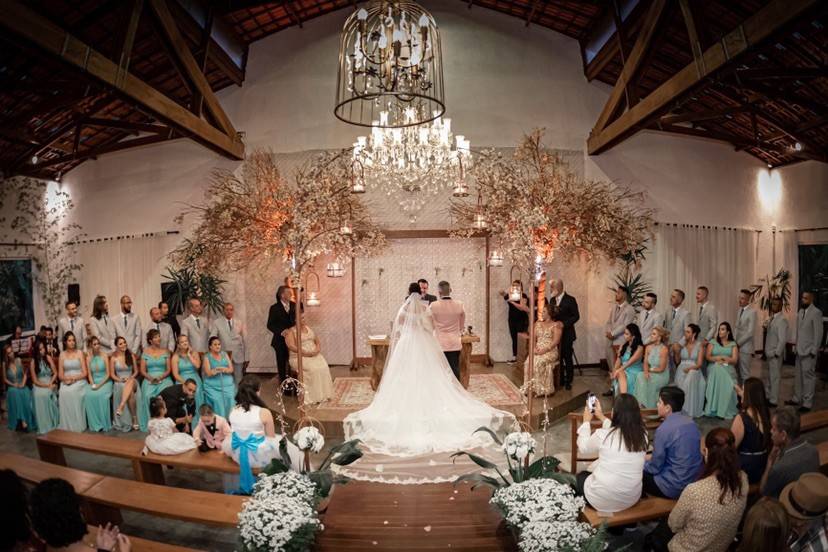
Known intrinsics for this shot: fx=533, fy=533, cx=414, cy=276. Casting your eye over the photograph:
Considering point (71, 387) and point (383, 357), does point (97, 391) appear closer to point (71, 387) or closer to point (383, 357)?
point (71, 387)

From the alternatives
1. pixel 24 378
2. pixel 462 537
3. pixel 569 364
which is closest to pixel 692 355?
pixel 569 364

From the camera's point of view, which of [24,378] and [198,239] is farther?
[198,239]

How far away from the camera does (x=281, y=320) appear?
28.1ft

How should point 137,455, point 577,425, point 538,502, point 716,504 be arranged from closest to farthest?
point 716,504, point 538,502, point 137,455, point 577,425

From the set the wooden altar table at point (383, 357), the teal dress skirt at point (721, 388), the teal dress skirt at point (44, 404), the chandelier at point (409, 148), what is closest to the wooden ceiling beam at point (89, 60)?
the chandelier at point (409, 148)

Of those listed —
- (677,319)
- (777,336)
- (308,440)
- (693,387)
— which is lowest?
(693,387)

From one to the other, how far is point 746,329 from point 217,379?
798 centimetres

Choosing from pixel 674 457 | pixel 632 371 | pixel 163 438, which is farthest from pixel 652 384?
pixel 163 438

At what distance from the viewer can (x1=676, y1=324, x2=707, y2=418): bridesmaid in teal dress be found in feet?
25.3

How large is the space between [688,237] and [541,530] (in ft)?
32.1

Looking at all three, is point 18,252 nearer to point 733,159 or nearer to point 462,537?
point 462,537

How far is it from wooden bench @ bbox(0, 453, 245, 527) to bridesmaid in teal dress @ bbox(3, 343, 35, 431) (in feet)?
10.5

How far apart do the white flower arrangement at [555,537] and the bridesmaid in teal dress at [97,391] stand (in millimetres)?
6567

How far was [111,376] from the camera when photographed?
7633 millimetres
